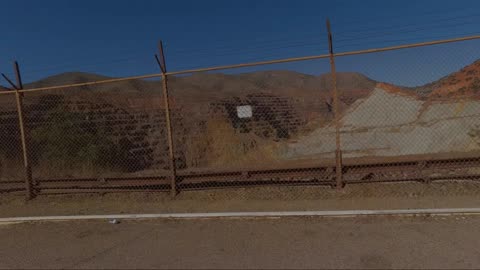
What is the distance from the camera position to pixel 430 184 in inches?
300

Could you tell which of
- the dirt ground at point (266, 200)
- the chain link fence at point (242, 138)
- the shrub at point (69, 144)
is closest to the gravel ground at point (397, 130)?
the chain link fence at point (242, 138)

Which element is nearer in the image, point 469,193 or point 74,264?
point 74,264

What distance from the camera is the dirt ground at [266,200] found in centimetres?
702

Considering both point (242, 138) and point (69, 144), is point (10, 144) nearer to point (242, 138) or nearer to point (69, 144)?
point (69, 144)

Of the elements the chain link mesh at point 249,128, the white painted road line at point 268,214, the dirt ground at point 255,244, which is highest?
the chain link mesh at point 249,128

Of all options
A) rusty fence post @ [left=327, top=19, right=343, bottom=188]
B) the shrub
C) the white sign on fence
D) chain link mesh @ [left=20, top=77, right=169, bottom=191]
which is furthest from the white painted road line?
the shrub

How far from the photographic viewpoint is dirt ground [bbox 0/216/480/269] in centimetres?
466

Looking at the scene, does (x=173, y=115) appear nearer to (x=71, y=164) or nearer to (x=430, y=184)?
(x=71, y=164)

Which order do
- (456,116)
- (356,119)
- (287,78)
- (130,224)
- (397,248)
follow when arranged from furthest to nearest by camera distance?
(287,78), (356,119), (456,116), (130,224), (397,248)

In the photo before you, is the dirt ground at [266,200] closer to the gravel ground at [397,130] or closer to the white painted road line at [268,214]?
the white painted road line at [268,214]

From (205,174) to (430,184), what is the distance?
4.24 meters

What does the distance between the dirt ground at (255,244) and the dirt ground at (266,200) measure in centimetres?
79

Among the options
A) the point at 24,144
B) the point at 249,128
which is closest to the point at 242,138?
the point at 249,128

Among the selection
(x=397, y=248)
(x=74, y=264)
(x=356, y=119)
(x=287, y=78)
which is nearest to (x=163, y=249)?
(x=74, y=264)
